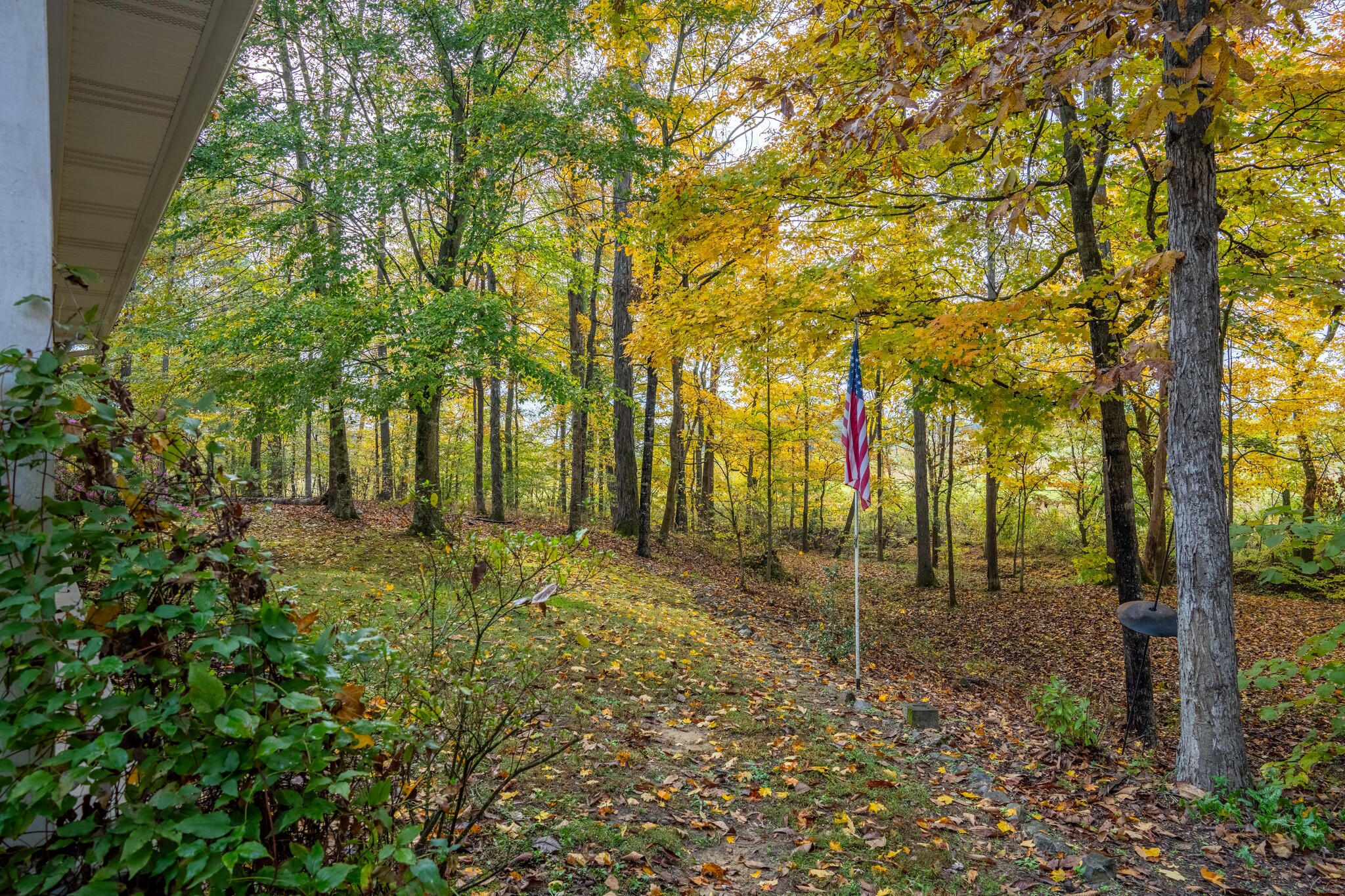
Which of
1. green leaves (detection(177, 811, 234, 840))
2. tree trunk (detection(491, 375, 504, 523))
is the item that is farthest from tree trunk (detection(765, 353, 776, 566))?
green leaves (detection(177, 811, 234, 840))

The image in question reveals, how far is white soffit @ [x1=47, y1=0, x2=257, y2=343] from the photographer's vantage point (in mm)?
2285

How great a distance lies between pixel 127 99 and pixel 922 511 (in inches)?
574

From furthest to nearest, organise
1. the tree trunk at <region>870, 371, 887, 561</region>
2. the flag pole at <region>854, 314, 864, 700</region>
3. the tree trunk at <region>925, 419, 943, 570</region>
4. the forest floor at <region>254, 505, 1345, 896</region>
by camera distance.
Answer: the tree trunk at <region>925, 419, 943, 570</region>, the tree trunk at <region>870, 371, 887, 561</region>, the flag pole at <region>854, 314, 864, 700</region>, the forest floor at <region>254, 505, 1345, 896</region>

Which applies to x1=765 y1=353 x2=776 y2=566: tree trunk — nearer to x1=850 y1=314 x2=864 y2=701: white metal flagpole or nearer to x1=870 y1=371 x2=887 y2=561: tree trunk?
x1=870 y1=371 x2=887 y2=561: tree trunk

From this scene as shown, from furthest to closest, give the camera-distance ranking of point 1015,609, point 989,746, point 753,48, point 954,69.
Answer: point 1015,609 < point 753,48 < point 954,69 < point 989,746

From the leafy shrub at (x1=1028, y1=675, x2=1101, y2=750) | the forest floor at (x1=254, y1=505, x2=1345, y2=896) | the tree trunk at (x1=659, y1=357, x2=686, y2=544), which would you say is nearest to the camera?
the forest floor at (x1=254, y1=505, x2=1345, y2=896)

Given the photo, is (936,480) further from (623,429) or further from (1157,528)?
(623,429)

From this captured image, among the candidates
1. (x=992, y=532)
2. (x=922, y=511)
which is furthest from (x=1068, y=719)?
(x=992, y=532)

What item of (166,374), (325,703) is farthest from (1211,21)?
(166,374)

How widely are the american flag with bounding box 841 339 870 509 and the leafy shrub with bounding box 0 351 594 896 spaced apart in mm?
5696

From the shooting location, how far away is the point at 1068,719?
532cm

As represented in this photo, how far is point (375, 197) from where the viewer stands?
829 centimetres

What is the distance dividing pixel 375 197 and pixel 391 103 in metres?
2.60

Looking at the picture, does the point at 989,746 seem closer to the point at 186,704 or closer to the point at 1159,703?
the point at 1159,703
